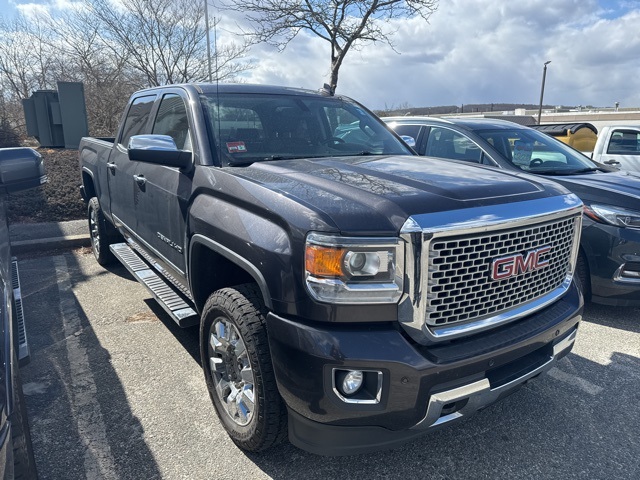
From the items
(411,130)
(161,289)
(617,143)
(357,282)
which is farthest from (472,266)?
(617,143)

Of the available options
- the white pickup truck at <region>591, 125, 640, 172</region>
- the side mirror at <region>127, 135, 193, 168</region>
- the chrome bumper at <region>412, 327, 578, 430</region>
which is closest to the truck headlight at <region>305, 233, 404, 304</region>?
the chrome bumper at <region>412, 327, 578, 430</region>

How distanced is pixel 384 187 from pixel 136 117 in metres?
3.23

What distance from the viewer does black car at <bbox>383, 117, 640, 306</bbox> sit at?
167 inches

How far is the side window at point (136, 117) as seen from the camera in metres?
4.27

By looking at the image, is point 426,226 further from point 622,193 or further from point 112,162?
point 112,162

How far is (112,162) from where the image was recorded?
4727 mm

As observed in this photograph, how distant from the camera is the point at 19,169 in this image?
3.04 metres

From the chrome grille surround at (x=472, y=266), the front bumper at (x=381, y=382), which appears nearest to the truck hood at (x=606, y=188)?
Result: the chrome grille surround at (x=472, y=266)

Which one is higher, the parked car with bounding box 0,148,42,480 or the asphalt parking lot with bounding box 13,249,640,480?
the parked car with bounding box 0,148,42,480

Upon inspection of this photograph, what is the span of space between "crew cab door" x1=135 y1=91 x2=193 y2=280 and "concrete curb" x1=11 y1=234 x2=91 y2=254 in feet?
10.6

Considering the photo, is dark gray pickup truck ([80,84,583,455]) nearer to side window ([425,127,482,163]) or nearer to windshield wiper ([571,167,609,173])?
side window ([425,127,482,163])

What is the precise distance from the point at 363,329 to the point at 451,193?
771 millimetres

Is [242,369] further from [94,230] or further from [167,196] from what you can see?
[94,230]

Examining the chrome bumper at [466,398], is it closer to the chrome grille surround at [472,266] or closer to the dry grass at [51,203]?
the chrome grille surround at [472,266]
